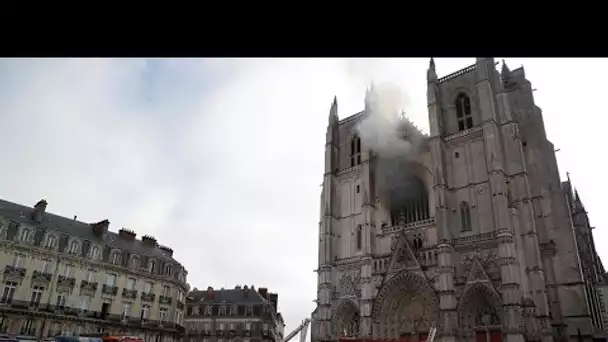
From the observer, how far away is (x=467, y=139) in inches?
1294

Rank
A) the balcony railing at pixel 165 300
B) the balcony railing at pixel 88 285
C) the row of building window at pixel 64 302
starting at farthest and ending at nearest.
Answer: the balcony railing at pixel 165 300, the balcony railing at pixel 88 285, the row of building window at pixel 64 302

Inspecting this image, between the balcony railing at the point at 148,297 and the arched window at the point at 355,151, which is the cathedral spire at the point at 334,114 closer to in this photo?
the arched window at the point at 355,151

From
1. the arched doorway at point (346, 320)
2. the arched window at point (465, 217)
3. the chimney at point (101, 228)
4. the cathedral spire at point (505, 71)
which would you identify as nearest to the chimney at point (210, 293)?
the chimney at point (101, 228)

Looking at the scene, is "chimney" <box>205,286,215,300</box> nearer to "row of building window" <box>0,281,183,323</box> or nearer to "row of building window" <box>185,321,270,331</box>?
"row of building window" <box>185,321,270,331</box>

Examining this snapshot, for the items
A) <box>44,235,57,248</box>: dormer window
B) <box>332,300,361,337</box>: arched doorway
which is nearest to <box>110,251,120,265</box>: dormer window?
<box>44,235,57,248</box>: dormer window

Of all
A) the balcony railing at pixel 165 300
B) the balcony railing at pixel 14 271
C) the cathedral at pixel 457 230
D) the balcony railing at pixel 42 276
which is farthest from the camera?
the balcony railing at pixel 165 300

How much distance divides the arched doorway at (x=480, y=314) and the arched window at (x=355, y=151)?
15.5 meters

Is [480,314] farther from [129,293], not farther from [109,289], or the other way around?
[109,289]

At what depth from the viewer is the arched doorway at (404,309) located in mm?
29531

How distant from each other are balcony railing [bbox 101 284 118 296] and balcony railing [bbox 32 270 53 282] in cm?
405

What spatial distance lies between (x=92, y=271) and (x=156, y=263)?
19.1 feet

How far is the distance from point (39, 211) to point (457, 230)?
31.2 m

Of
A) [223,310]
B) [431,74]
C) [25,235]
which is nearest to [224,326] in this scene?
[223,310]
